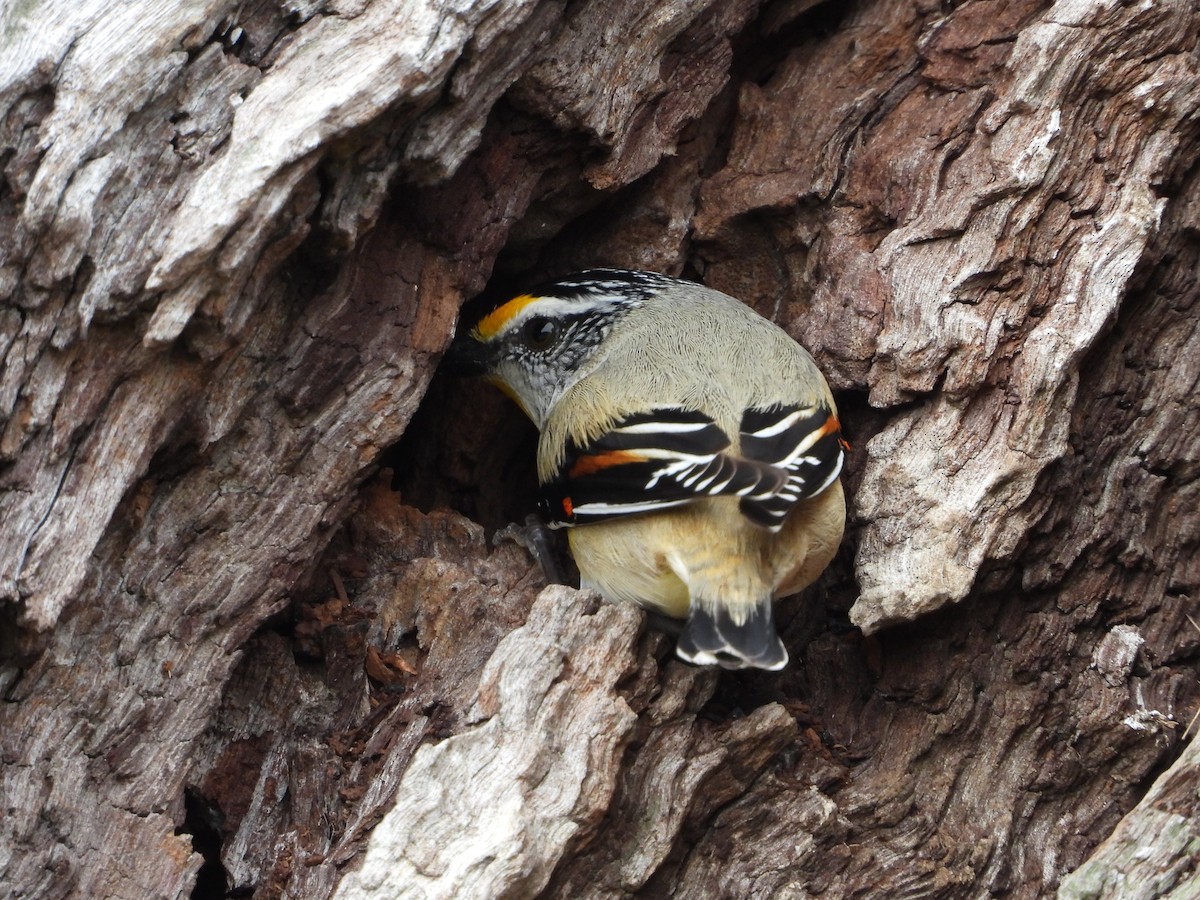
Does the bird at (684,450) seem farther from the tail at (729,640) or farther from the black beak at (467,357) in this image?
the black beak at (467,357)

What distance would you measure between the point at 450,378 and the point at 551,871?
2.95m

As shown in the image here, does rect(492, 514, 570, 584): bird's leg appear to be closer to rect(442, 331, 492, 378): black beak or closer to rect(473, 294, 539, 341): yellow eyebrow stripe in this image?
rect(442, 331, 492, 378): black beak

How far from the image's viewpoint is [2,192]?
4.05m

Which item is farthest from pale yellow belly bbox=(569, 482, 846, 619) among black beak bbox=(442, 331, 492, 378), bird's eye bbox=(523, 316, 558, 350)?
black beak bbox=(442, 331, 492, 378)

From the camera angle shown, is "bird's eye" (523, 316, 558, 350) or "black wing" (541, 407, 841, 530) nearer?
"black wing" (541, 407, 841, 530)

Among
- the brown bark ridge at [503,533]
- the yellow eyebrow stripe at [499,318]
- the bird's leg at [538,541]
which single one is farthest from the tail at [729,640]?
the yellow eyebrow stripe at [499,318]

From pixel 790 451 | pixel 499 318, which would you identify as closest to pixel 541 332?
pixel 499 318

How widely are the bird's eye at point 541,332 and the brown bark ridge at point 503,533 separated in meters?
0.44

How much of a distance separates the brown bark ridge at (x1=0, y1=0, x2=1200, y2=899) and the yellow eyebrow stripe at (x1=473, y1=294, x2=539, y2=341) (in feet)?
1.12

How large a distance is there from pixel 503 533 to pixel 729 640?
1.34 m

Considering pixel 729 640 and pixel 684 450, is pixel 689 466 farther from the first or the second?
pixel 729 640

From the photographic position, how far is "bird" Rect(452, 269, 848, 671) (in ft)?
→ 15.8

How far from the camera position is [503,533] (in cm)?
567

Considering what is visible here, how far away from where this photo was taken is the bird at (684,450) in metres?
4.80
